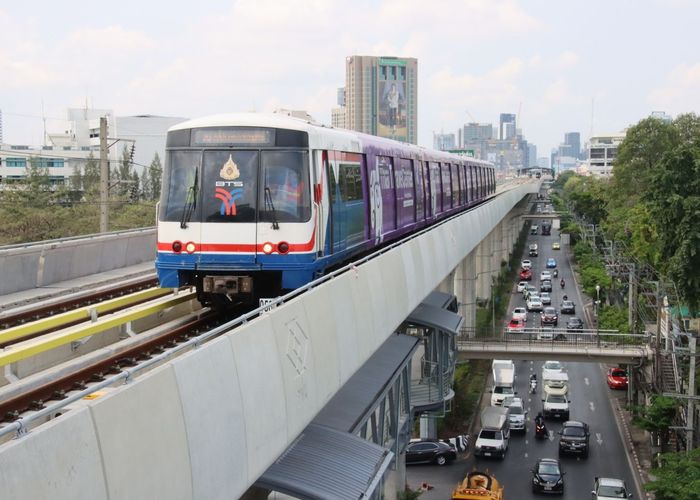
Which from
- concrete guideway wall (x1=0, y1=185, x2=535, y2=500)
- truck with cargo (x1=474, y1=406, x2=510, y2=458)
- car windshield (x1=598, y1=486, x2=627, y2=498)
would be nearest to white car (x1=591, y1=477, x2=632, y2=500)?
car windshield (x1=598, y1=486, x2=627, y2=498)

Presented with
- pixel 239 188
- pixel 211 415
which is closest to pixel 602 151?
pixel 239 188

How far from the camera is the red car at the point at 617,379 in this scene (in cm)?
4306

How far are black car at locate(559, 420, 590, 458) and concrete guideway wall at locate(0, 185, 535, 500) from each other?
72.4 ft

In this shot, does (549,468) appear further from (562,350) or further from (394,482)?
(394,482)

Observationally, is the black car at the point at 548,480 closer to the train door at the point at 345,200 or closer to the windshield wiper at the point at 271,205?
the train door at the point at 345,200

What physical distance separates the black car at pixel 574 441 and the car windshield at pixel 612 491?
6.21 metres

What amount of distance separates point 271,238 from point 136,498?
23.8 ft

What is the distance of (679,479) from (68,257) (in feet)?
48.8

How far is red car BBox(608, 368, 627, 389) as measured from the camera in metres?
43.1

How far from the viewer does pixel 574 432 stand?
3294 cm

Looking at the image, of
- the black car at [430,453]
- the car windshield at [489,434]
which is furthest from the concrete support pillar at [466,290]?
the black car at [430,453]

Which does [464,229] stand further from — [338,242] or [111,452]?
A: [111,452]

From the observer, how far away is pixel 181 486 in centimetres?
623

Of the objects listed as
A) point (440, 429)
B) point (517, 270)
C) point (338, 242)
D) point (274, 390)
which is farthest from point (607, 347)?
point (517, 270)
